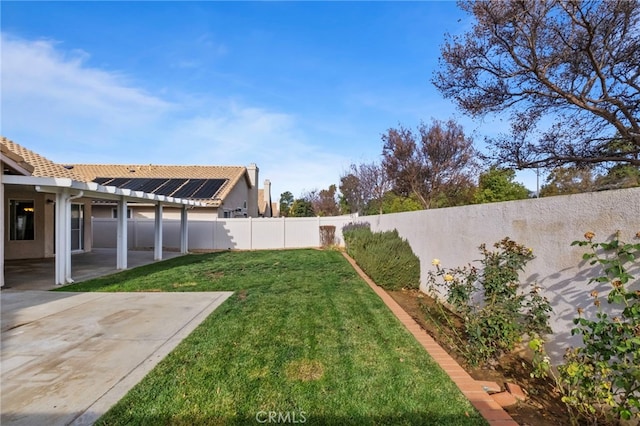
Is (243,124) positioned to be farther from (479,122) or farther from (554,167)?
(554,167)

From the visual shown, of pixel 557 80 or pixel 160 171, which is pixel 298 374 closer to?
pixel 557 80

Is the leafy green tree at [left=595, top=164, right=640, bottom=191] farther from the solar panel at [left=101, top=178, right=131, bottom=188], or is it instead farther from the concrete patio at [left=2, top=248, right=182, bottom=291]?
the solar panel at [left=101, top=178, right=131, bottom=188]

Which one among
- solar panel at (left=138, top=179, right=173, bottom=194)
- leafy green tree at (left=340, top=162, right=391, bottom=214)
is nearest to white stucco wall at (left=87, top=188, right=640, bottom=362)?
leafy green tree at (left=340, top=162, right=391, bottom=214)

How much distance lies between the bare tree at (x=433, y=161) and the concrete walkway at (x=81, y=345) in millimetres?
15966

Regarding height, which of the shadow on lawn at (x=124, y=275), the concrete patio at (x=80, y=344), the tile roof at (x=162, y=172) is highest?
the tile roof at (x=162, y=172)

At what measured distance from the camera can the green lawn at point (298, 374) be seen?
2865 mm

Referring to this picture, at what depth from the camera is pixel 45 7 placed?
882 cm

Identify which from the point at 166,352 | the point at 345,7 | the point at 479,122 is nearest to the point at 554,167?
the point at 479,122

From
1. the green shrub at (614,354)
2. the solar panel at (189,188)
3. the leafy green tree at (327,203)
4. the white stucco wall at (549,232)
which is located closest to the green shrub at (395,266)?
the white stucco wall at (549,232)

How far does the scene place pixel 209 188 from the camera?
21.6m

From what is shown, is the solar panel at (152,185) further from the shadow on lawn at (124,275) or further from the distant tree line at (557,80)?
the distant tree line at (557,80)

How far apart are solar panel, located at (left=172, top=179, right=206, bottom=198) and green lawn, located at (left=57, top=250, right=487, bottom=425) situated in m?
15.5

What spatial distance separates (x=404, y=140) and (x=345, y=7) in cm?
1145
